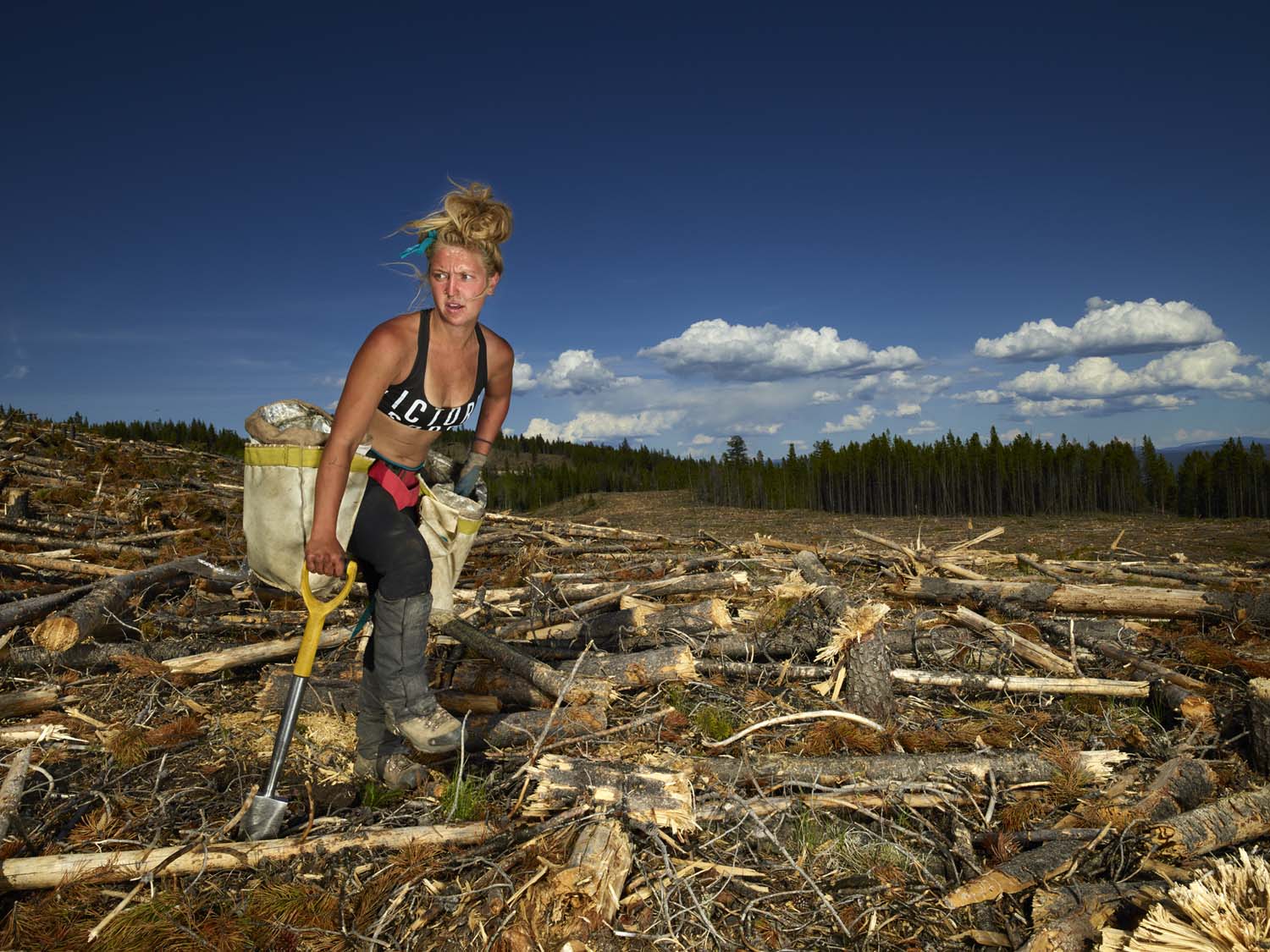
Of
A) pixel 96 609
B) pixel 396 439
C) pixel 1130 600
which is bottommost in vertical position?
pixel 1130 600

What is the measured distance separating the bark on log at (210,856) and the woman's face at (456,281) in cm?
261

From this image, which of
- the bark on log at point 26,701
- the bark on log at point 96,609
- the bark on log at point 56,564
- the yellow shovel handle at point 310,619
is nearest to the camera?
the yellow shovel handle at point 310,619

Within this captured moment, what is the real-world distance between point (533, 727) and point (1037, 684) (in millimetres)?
3872

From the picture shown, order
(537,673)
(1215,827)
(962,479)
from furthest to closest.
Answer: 1. (962,479)
2. (537,673)
3. (1215,827)

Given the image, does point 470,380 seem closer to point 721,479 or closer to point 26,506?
point 26,506

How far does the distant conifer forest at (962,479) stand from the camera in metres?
53.3

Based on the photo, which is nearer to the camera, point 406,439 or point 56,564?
point 406,439

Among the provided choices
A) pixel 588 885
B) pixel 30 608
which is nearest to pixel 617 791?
pixel 588 885

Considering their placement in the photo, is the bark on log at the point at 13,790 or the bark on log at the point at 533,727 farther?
→ the bark on log at the point at 533,727

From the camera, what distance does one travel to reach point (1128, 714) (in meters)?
4.84

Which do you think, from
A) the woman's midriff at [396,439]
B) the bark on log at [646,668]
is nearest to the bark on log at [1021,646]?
the bark on log at [646,668]

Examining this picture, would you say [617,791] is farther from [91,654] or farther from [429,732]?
[91,654]

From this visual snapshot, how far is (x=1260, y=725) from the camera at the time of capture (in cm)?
392

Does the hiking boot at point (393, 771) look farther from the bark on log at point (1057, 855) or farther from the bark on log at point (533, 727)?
the bark on log at point (1057, 855)
